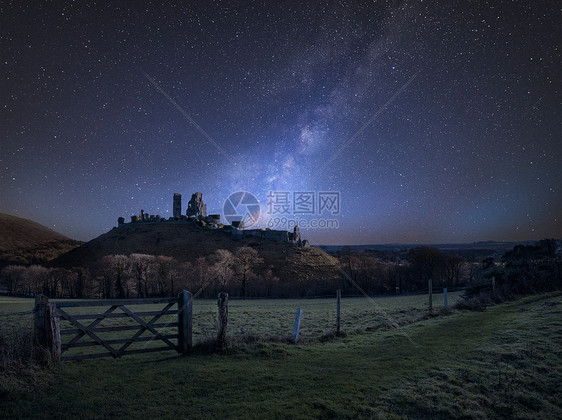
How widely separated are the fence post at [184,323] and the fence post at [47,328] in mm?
3497

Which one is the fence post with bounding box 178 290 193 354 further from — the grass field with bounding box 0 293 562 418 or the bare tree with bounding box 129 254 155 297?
the bare tree with bounding box 129 254 155 297

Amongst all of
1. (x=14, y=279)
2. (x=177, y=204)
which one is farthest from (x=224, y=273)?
(x=177, y=204)

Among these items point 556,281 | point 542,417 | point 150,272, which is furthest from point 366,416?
point 150,272

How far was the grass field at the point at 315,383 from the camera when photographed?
6.28 metres

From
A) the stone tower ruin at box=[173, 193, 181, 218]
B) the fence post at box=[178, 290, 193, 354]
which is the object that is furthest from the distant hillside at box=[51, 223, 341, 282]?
the fence post at box=[178, 290, 193, 354]

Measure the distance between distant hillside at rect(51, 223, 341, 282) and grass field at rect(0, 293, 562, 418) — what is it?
2968 inches

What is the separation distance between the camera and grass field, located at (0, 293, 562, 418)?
247 inches

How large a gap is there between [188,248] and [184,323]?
3918 inches

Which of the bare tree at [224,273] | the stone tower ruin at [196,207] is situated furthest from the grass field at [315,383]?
the stone tower ruin at [196,207]

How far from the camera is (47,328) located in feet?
28.6

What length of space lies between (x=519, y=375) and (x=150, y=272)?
225 ft

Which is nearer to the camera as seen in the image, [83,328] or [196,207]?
[83,328]

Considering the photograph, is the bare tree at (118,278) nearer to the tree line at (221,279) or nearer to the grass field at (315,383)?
the tree line at (221,279)

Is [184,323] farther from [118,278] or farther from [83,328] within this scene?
[118,278]
